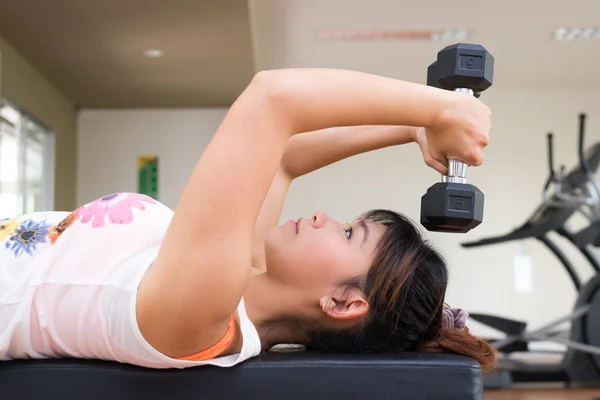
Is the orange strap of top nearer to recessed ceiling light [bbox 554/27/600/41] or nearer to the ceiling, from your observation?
the ceiling

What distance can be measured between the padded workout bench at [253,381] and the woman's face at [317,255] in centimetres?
15

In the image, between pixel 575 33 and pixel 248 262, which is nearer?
pixel 248 262

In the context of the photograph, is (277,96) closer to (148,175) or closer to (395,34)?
(395,34)

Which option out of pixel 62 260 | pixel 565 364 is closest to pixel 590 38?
pixel 565 364

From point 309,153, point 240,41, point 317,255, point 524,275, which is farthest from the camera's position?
point 524,275

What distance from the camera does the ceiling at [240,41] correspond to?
14.2 ft

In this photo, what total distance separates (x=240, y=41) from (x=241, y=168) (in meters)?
4.14

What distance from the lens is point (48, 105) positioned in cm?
579

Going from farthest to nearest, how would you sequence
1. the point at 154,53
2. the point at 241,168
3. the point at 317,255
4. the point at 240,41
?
the point at 154,53 < the point at 240,41 < the point at 317,255 < the point at 241,168

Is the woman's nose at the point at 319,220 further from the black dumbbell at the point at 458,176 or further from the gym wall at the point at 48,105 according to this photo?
the gym wall at the point at 48,105

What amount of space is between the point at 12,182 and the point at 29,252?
4392 mm

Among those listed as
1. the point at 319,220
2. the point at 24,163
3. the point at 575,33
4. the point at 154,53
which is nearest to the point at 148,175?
the point at 24,163

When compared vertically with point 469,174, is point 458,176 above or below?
below

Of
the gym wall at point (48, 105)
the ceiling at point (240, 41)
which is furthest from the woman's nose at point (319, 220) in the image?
the gym wall at point (48, 105)
